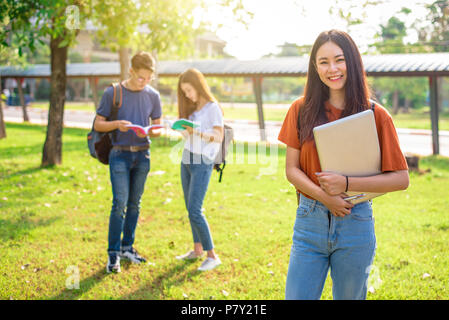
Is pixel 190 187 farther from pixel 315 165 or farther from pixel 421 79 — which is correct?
pixel 421 79

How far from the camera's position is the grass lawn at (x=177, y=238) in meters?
4.13

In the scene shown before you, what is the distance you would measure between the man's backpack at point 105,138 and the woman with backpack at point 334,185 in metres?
2.48

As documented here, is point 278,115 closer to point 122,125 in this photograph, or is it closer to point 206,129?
point 206,129

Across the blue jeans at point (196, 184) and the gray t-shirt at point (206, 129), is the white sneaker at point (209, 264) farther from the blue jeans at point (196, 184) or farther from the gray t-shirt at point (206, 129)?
the gray t-shirt at point (206, 129)

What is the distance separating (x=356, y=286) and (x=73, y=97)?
50752 mm

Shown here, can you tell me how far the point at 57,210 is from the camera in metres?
6.72

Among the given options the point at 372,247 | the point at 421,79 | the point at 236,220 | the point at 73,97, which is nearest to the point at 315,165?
the point at 372,247

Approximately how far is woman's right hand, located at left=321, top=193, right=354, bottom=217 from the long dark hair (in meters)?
0.33

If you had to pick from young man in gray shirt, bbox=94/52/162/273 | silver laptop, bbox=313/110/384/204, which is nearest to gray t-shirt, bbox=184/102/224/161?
young man in gray shirt, bbox=94/52/162/273

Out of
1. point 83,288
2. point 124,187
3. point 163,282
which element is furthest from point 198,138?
point 83,288

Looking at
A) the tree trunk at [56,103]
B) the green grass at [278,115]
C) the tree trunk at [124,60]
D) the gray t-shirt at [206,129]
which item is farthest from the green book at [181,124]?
the green grass at [278,115]

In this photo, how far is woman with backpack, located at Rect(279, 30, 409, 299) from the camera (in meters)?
2.19

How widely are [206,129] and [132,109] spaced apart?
0.79 meters

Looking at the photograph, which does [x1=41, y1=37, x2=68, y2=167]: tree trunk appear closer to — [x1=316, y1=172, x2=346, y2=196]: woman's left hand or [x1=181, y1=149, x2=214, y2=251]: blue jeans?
[x1=181, y1=149, x2=214, y2=251]: blue jeans
